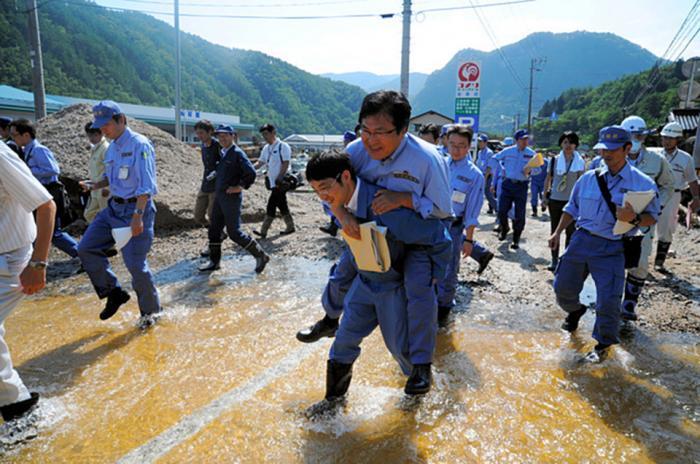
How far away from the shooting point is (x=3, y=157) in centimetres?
236

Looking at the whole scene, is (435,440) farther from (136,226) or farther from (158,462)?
(136,226)

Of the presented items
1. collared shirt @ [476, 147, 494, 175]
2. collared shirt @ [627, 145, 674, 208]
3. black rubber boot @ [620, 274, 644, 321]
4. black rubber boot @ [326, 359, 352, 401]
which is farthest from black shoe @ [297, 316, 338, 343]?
collared shirt @ [476, 147, 494, 175]

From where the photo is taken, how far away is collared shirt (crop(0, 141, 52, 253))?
2.39 meters

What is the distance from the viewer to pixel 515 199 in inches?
289

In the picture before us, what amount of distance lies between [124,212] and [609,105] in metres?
87.2

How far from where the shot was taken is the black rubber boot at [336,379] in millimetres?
2807

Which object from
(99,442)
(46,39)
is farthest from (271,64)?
(99,442)

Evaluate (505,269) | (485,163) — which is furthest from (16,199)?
(485,163)

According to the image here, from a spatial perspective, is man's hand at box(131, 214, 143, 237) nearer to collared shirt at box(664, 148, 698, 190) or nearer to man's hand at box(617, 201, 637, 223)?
man's hand at box(617, 201, 637, 223)

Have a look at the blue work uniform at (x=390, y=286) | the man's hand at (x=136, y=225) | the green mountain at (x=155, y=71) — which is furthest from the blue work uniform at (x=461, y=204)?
the green mountain at (x=155, y=71)

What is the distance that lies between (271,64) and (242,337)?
133 metres

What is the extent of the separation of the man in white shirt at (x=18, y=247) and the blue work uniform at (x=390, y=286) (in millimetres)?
1756

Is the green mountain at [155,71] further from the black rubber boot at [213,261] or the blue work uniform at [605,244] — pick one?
the blue work uniform at [605,244]

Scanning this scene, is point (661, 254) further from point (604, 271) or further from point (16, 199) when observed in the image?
point (16, 199)
